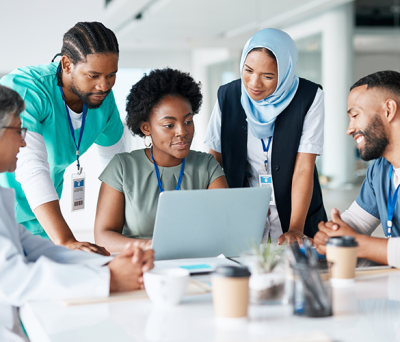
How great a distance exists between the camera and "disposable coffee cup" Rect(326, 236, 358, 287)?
126 centimetres

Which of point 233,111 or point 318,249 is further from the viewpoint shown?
point 233,111

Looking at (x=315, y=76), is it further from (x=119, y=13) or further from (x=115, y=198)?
(x=115, y=198)

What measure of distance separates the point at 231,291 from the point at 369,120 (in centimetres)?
119

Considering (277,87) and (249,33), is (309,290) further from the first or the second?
A: (249,33)

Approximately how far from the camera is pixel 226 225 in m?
1.51

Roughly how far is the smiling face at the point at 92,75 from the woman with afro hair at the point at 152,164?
21cm

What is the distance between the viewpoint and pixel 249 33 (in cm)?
901

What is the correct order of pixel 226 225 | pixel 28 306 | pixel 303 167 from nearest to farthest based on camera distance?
pixel 28 306, pixel 226 225, pixel 303 167

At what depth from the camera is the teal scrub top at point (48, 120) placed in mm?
1993

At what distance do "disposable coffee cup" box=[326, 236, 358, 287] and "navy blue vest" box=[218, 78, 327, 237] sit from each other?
0.96 meters

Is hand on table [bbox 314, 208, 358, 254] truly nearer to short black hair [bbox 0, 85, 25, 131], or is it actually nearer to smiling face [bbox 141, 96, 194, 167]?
smiling face [bbox 141, 96, 194, 167]

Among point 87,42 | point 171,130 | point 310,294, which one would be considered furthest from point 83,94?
point 310,294

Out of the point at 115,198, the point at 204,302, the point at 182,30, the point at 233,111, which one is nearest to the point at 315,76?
the point at 182,30

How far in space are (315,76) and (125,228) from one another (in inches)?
269
